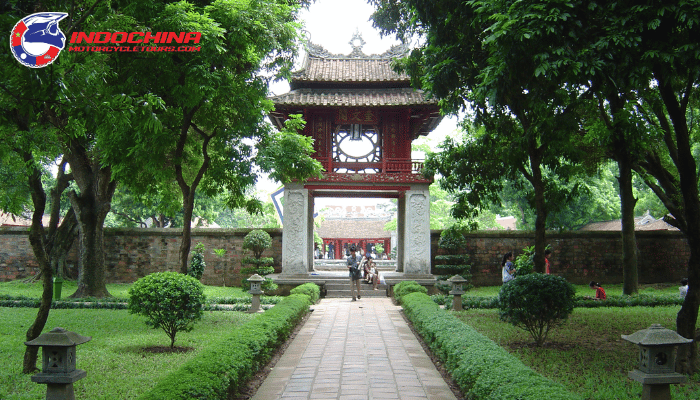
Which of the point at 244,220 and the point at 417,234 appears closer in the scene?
the point at 417,234

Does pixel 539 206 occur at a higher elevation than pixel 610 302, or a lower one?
higher

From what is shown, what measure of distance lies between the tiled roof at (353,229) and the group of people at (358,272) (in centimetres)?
1976

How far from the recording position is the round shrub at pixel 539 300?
737 cm

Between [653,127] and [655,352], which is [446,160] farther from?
[655,352]

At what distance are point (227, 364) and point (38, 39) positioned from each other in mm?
3801

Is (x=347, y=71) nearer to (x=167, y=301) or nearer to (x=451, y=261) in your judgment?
(x=451, y=261)

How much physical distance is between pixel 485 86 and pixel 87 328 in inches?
315

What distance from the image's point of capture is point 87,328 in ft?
30.7

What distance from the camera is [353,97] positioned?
57.0 ft

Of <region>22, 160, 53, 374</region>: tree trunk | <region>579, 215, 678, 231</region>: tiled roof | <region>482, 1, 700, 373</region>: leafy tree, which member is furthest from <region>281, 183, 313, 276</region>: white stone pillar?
<region>579, 215, 678, 231</region>: tiled roof

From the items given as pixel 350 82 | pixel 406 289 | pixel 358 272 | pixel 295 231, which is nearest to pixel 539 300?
pixel 406 289

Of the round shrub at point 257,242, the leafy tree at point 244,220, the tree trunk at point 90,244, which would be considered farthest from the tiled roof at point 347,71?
the leafy tree at point 244,220

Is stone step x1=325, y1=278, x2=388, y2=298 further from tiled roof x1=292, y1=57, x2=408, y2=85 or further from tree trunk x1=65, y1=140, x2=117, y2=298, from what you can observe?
tiled roof x1=292, y1=57, x2=408, y2=85

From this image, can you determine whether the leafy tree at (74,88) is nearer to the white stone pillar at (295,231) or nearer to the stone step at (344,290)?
the white stone pillar at (295,231)
